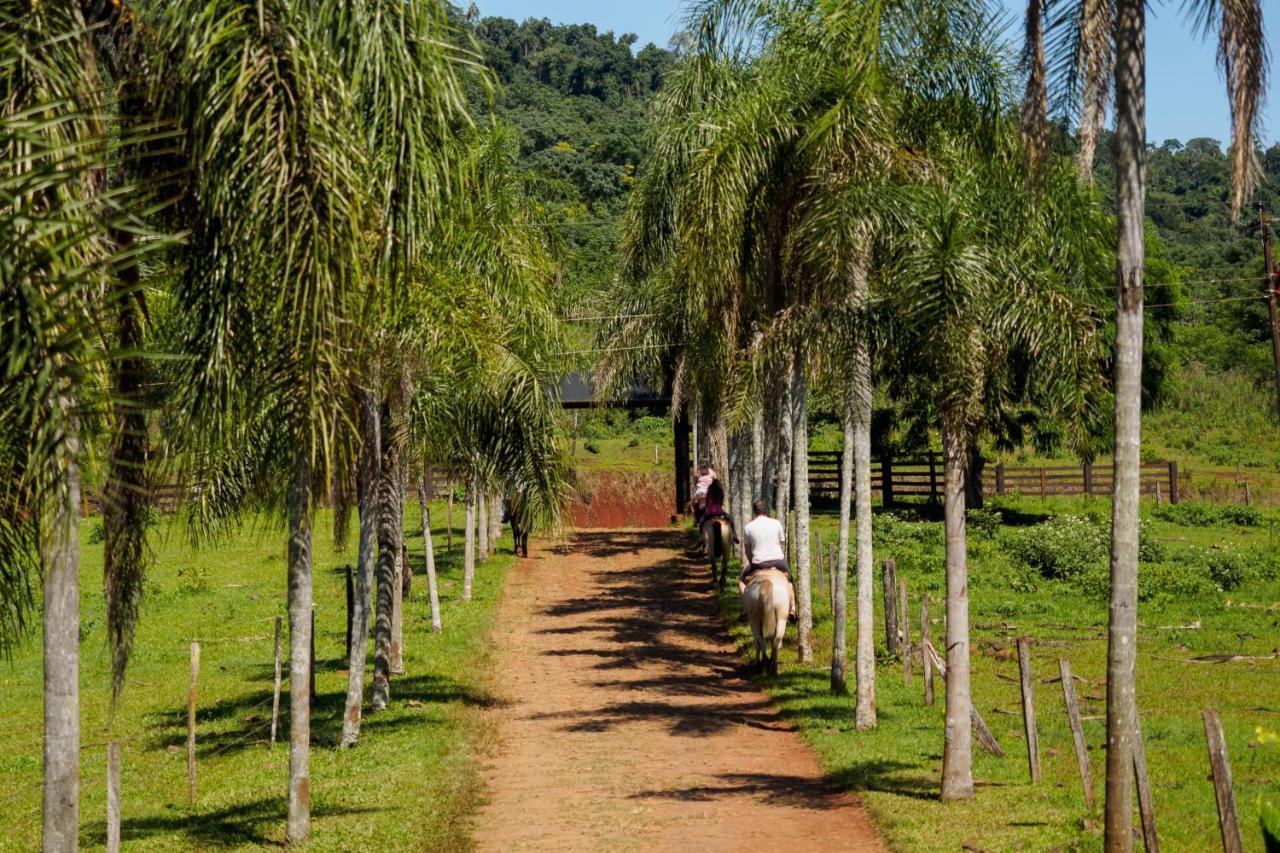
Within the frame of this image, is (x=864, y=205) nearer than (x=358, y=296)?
No

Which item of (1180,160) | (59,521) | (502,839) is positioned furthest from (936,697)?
(1180,160)

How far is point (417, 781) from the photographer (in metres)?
14.1

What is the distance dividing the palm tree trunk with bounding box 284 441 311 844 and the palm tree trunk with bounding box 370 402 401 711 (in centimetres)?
566

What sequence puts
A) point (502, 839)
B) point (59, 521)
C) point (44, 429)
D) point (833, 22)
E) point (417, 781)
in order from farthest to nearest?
point (833, 22), point (417, 781), point (502, 839), point (59, 521), point (44, 429)

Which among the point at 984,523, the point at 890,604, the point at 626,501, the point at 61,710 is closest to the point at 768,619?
the point at 890,604

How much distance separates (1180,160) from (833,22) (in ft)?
406

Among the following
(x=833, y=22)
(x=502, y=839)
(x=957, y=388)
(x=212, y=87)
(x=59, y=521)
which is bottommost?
(x=502, y=839)

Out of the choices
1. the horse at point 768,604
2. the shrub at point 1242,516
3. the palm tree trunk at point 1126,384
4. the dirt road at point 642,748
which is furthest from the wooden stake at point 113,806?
the shrub at point 1242,516

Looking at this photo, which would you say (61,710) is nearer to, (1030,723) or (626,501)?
(1030,723)

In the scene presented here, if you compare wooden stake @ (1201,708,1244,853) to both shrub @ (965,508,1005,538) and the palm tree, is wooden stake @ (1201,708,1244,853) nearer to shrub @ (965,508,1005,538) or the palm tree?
the palm tree

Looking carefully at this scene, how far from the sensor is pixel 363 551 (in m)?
16.4

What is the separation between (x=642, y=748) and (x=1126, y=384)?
301 inches

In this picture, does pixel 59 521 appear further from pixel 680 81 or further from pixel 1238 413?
pixel 1238 413

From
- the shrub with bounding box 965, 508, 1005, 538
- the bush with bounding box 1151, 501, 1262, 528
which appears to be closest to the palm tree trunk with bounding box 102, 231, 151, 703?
the shrub with bounding box 965, 508, 1005, 538
